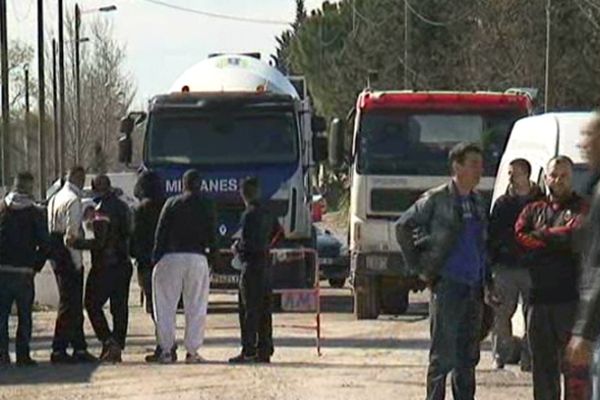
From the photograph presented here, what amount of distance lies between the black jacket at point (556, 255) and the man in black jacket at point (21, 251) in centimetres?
725

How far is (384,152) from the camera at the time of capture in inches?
987

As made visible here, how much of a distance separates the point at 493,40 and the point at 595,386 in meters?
50.3

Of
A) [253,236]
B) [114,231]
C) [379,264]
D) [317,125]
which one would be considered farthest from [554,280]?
[317,125]

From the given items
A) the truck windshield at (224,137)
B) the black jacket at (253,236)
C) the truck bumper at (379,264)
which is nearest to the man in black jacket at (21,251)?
the black jacket at (253,236)

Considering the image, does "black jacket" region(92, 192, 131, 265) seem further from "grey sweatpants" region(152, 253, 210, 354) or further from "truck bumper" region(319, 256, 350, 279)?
"truck bumper" region(319, 256, 350, 279)

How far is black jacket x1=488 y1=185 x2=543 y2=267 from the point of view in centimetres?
1369

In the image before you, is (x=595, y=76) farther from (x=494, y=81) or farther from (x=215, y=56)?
(x=215, y=56)

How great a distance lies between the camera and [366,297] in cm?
2519

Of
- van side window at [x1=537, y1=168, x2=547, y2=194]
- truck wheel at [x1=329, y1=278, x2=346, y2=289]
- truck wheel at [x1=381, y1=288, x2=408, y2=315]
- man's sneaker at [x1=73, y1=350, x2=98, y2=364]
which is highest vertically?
van side window at [x1=537, y1=168, x2=547, y2=194]

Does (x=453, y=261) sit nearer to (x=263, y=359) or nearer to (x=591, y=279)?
(x=591, y=279)

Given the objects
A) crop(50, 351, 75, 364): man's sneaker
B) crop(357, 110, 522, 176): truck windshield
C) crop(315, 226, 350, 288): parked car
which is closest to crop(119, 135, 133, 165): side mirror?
crop(357, 110, 522, 176): truck windshield

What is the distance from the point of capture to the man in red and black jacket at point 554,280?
1207cm

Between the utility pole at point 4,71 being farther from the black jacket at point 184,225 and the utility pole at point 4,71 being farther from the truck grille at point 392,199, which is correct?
the black jacket at point 184,225

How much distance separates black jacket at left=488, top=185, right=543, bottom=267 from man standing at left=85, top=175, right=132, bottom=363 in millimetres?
4642
